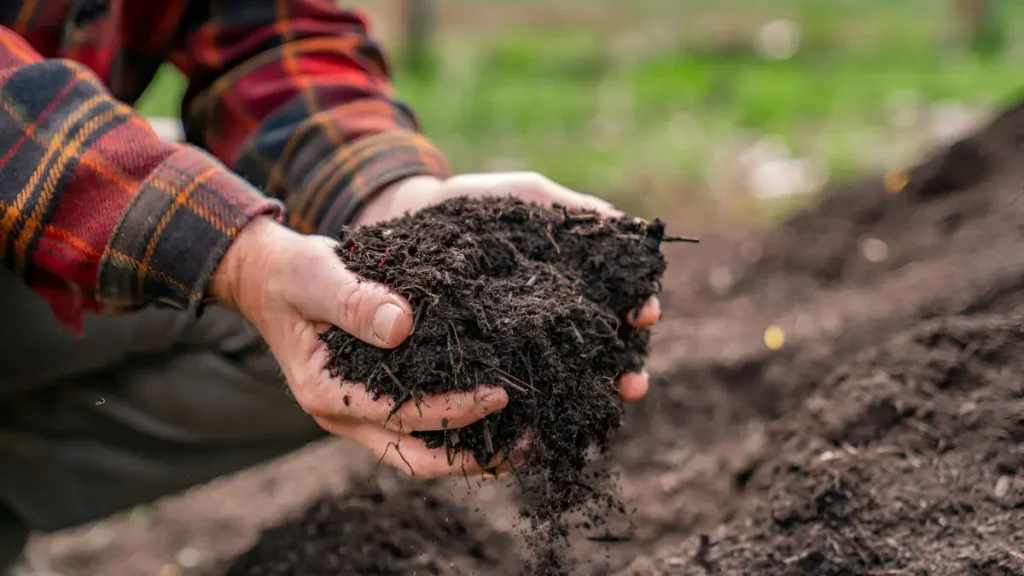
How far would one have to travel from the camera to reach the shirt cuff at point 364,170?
201cm

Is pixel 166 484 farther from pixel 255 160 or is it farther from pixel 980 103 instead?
pixel 980 103

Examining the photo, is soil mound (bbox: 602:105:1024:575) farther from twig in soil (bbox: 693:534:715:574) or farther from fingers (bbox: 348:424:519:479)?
fingers (bbox: 348:424:519:479)

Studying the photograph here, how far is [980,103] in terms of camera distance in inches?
224

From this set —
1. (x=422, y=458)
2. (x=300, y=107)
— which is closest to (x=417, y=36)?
(x=300, y=107)

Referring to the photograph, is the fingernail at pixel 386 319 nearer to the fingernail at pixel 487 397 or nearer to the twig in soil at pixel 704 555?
the fingernail at pixel 487 397

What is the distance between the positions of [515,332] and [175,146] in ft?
2.43

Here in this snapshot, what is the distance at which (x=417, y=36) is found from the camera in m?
7.30

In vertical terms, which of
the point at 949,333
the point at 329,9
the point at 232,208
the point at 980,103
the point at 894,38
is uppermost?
the point at 894,38

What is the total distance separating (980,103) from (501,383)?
547 centimetres

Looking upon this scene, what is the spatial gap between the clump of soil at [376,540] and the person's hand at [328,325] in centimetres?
51

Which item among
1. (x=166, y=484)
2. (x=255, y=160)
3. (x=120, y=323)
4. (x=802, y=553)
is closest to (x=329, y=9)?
(x=255, y=160)

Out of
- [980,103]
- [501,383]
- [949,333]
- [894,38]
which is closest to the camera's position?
[501,383]

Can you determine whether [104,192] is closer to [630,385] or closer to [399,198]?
[399,198]

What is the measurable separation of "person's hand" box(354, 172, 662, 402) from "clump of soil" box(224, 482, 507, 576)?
58 centimetres
